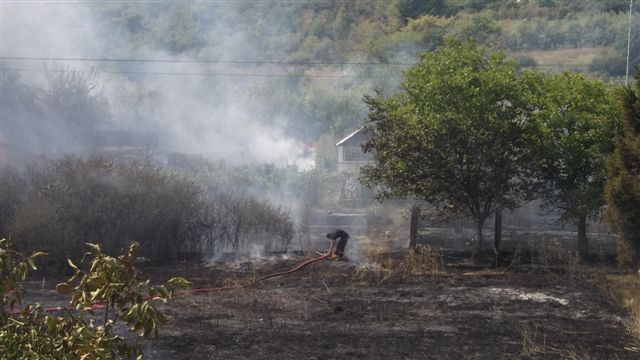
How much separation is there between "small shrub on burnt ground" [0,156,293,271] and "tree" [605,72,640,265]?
645 centimetres

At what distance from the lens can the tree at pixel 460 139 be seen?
13031 millimetres

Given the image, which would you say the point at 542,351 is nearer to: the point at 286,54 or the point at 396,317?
the point at 396,317

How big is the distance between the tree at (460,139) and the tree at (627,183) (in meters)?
1.89

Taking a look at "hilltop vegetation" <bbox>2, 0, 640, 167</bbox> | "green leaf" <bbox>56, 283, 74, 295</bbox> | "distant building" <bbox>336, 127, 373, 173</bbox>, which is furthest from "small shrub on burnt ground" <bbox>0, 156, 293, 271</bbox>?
"distant building" <bbox>336, 127, 373, 173</bbox>

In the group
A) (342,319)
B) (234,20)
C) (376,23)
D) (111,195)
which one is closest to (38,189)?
(111,195)

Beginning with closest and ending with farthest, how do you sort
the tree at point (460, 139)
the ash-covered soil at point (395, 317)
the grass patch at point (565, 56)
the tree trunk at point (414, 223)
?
the ash-covered soil at point (395, 317) < the tree at point (460, 139) < the tree trunk at point (414, 223) < the grass patch at point (565, 56)

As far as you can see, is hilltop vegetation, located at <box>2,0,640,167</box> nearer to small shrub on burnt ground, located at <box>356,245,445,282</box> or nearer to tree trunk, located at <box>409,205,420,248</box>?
tree trunk, located at <box>409,205,420,248</box>

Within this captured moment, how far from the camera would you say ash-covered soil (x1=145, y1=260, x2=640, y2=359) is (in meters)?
7.62

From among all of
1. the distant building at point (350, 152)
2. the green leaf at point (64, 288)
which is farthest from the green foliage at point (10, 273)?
the distant building at point (350, 152)

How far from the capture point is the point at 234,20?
60844 mm

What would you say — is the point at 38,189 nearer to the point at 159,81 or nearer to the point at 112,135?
the point at 112,135

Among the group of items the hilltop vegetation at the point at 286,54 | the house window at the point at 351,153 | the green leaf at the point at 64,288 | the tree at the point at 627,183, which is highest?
the hilltop vegetation at the point at 286,54

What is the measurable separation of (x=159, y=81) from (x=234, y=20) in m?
24.7

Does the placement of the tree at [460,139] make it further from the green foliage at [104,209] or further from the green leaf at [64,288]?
the green leaf at [64,288]
